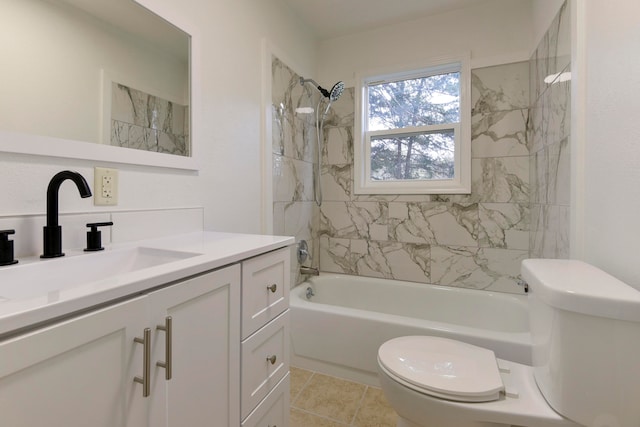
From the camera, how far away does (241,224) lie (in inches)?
65.7

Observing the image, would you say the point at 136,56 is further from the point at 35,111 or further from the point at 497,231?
the point at 497,231

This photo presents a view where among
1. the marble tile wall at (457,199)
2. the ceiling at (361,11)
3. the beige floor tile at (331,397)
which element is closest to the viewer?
the beige floor tile at (331,397)

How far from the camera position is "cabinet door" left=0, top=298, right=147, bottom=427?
0.40 m

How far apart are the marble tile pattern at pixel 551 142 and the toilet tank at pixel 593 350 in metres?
0.68

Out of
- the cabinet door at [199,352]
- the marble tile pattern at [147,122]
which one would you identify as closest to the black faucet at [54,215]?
the marble tile pattern at [147,122]

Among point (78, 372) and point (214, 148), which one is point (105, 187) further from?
point (78, 372)

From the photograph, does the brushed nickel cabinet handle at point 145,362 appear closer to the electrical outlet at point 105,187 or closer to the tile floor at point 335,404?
the electrical outlet at point 105,187

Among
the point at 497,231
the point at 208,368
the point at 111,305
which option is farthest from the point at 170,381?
the point at 497,231

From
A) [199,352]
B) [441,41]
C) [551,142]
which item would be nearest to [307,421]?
[199,352]

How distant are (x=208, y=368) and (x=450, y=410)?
756 mm

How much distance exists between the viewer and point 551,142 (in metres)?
1.58

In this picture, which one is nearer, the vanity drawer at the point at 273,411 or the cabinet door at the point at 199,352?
the cabinet door at the point at 199,352

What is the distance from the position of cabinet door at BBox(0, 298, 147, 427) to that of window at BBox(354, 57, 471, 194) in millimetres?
2130

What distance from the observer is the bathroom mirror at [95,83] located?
2.60ft
